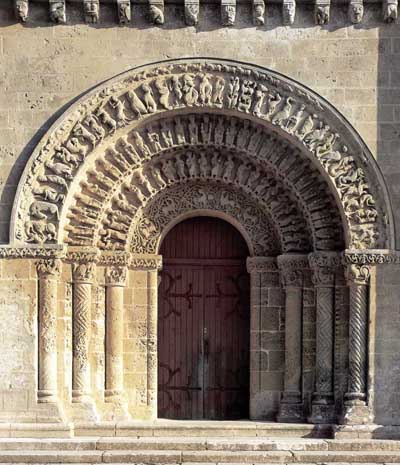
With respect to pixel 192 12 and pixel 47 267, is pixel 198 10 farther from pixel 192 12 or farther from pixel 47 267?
pixel 47 267

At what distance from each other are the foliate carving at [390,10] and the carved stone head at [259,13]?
145 centimetres

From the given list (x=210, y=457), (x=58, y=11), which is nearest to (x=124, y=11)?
(x=58, y=11)

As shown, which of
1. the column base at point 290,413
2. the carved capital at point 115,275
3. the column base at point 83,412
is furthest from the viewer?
the carved capital at point 115,275

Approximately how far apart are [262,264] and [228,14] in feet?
10.3

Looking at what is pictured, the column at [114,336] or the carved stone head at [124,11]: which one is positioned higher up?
the carved stone head at [124,11]

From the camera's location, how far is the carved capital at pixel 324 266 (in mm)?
13305

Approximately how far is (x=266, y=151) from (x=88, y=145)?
7.16ft

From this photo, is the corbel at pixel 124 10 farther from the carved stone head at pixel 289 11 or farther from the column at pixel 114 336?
the column at pixel 114 336

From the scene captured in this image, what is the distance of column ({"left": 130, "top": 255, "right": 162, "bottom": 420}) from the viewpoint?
13688 millimetres

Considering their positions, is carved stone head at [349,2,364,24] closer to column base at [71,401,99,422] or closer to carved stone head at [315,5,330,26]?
carved stone head at [315,5,330,26]

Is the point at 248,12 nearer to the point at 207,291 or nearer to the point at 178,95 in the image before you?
the point at 178,95

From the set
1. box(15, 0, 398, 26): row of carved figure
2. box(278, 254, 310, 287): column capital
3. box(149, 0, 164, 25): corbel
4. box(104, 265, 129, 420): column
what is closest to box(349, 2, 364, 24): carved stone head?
box(15, 0, 398, 26): row of carved figure

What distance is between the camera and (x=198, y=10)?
42.8 feet

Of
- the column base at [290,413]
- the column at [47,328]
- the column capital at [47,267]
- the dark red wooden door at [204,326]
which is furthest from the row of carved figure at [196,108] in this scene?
the column base at [290,413]
